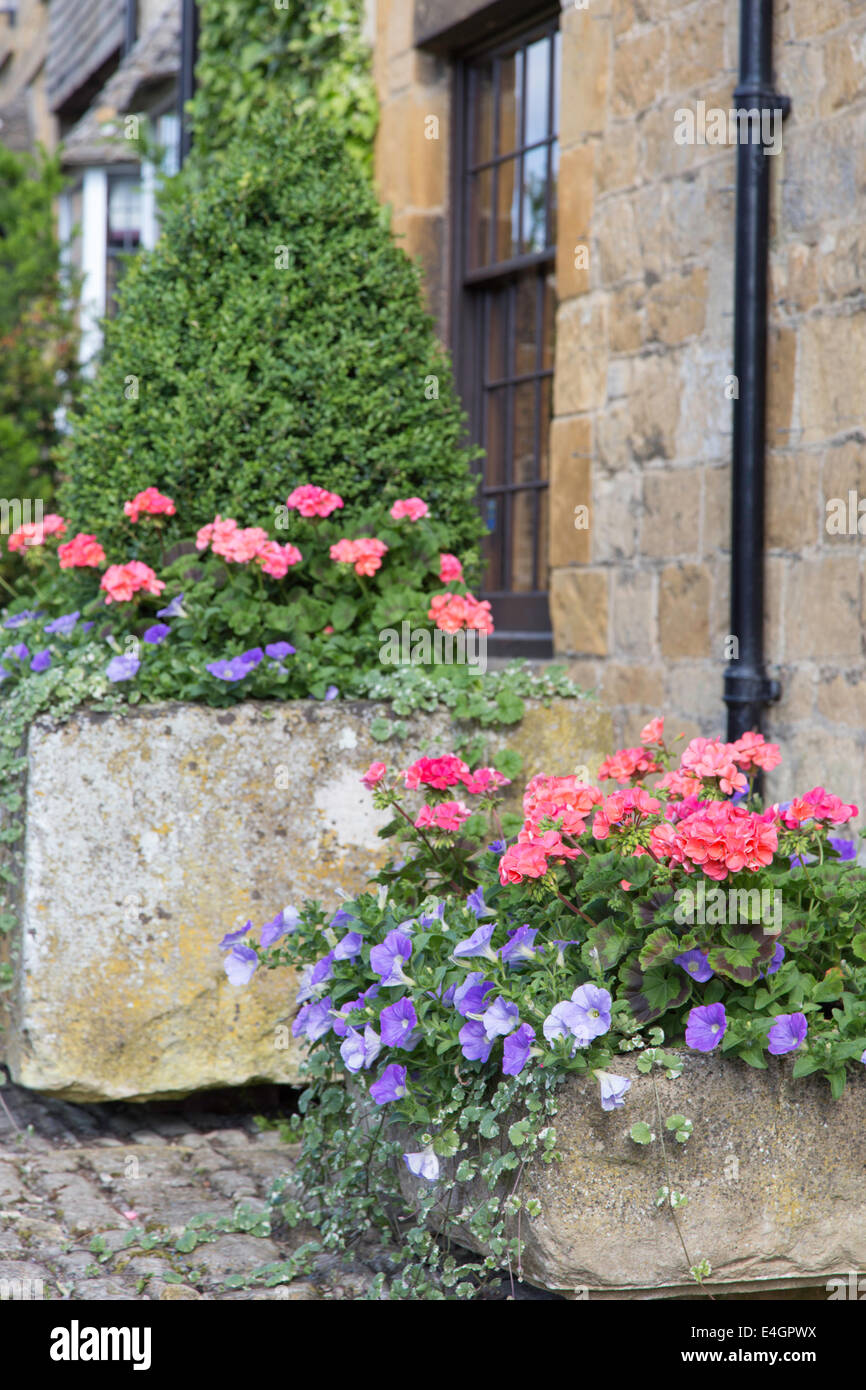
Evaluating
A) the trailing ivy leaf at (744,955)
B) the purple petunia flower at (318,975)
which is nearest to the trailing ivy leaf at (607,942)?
the trailing ivy leaf at (744,955)

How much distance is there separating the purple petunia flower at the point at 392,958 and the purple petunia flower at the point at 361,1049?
9 cm

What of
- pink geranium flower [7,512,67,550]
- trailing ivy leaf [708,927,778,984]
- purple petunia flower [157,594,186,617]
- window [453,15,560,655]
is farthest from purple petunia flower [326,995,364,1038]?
window [453,15,560,655]

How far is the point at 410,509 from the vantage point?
11.6ft

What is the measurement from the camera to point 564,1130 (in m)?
2.09

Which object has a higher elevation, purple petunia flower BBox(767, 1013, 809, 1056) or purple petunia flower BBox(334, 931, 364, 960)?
purple petunia flower BBox(334, 931, 364, 960)

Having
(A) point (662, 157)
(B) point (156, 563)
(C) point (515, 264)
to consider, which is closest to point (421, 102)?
(C) point (515, 264)

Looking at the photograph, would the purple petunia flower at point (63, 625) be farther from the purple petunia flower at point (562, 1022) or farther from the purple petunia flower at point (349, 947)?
the purple petunia flower at point (562, 1022)

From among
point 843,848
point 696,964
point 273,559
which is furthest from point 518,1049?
point 273,559

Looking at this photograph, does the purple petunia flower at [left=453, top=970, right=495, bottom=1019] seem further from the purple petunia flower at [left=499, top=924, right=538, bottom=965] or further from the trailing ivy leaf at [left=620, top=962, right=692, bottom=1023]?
the trailing ivy leaf at [left=620, top=962, right=692, bottom=1023]

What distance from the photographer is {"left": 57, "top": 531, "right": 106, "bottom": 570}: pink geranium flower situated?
138 inches

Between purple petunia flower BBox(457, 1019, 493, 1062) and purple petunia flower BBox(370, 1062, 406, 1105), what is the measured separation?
0.37ft

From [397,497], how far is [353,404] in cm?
27

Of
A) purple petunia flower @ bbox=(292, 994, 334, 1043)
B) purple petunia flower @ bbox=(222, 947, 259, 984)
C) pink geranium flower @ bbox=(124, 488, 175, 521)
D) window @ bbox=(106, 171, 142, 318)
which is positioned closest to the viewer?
purple petunia flower @ bbox=(292, 994, 334, 1043)

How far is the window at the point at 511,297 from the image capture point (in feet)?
16.5
